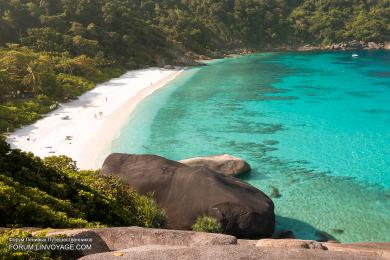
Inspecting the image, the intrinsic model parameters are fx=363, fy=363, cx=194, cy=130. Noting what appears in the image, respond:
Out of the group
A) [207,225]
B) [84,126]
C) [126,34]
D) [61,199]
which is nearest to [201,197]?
[207,225]

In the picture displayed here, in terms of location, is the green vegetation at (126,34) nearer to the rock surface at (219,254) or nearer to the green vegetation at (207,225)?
the green vegetation at (207,225)

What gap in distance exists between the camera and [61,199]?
18.8 meters

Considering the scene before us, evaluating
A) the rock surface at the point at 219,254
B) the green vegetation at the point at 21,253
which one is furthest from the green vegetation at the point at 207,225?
the green vegetation at the point at 21,253

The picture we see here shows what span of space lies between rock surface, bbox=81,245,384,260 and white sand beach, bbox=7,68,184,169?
24655 mm

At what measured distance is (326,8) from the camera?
166875 millimetres

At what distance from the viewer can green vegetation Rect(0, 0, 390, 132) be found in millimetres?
57562

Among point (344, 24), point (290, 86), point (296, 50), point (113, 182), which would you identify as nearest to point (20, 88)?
point (113, 182)

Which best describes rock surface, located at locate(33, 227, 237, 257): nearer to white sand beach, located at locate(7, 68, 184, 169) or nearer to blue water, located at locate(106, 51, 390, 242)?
blue water, located at locate(106, 51, 390, 242)

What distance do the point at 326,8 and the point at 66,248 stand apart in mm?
179030

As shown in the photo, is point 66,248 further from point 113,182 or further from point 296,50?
point 296,50

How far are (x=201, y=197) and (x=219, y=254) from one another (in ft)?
43.2

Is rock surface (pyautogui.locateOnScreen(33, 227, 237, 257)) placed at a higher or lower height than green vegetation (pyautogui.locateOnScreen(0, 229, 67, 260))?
lower

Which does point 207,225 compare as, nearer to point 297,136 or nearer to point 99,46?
point 297,136

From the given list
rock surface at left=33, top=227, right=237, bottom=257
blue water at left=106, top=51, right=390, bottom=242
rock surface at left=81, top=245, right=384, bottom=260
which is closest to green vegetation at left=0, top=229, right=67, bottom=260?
rock surface at left=81, top=245, right=384, bottom=260
